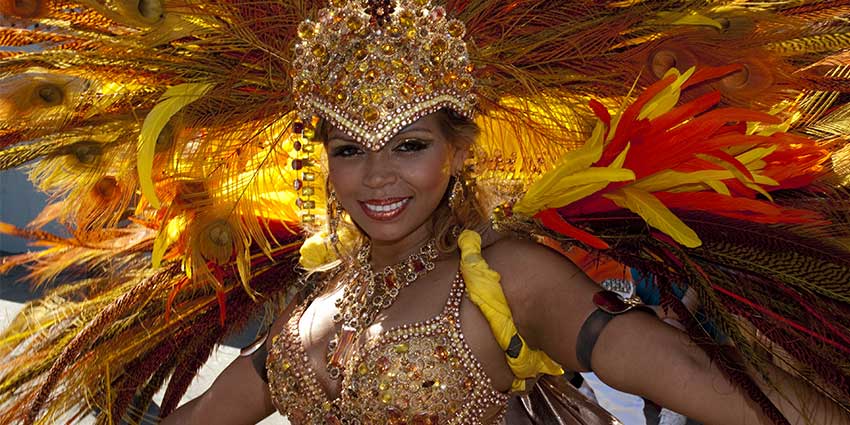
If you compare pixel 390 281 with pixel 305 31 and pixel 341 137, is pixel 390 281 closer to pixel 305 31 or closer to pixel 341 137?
pixel 341 137

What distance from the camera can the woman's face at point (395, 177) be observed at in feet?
6.48

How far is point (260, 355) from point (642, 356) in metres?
0.94

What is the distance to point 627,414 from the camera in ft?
12.8

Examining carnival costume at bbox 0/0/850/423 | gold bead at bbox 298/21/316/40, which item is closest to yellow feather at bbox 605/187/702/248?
carnival costume at bbox 0/0/850/423

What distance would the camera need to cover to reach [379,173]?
197cm

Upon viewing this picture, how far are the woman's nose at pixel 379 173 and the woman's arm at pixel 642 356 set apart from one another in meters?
0.32

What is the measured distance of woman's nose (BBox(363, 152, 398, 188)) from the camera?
197 centimetres

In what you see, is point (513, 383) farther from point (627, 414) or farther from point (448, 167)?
point (627, 414)

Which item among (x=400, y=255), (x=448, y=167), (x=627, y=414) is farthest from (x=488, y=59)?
(x=627, y=414)

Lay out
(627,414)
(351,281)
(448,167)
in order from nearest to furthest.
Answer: (448,167) → (351,281) → (627,414)

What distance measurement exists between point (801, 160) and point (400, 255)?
2.74ft

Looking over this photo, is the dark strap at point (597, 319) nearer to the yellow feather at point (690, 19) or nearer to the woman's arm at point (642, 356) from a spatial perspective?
the woman's arm at point (642, 356)

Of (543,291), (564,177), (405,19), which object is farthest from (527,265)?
(405,19)

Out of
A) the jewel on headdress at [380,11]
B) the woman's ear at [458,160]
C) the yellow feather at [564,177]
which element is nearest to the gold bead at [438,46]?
the jewel on headdress at [380,11]
